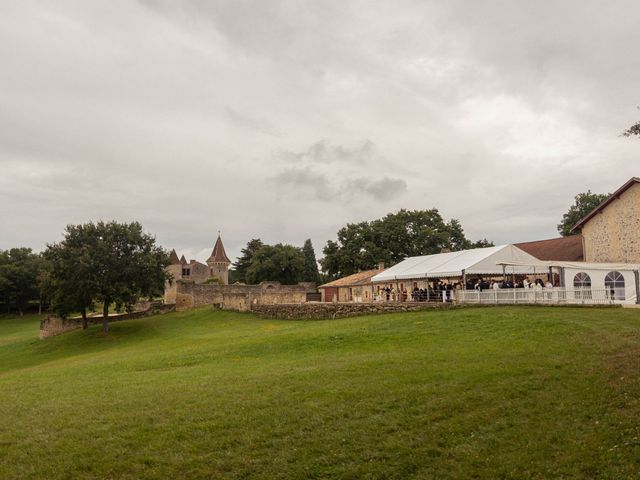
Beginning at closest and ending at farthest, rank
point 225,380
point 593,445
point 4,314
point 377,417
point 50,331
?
point 593,445 < point 377,417 < point 225,380 < point 50,331 < point 4,314

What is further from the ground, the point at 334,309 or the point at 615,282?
the point at 615,282

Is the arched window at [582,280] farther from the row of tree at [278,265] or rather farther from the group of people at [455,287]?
the row of tree at [278,265]

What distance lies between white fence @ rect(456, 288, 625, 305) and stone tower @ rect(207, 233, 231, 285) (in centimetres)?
8093

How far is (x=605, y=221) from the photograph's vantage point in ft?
110

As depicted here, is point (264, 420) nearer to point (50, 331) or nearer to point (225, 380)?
→ point (225, 380)

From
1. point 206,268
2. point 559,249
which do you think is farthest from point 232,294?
point 206,268

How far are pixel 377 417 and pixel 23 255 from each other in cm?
7947

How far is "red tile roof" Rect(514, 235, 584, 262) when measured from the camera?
37906mm

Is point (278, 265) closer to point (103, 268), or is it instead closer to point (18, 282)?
point (18, 282)

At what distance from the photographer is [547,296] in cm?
→ 2186


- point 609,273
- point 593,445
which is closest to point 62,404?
point 593,445

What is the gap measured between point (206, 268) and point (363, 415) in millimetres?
91215

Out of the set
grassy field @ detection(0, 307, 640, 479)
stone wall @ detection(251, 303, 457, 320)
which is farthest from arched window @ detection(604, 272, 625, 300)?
grassy field @ detection(0, 307, 640, 479)

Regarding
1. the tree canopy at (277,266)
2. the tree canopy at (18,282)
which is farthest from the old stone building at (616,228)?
the tree canopy at (18,282)
